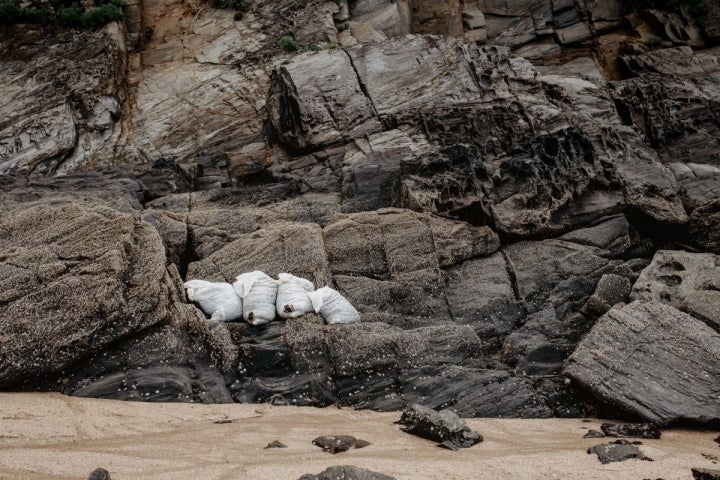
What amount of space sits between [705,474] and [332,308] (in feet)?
17.4

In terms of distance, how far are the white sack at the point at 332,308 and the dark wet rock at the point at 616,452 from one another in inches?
165

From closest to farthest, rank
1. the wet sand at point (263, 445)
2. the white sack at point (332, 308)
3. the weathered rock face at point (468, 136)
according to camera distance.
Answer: the wet sand at point (263, 445) → the white sack at point (332, 308) → the weathered rock face at point (468, 136)

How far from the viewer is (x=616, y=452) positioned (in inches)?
224

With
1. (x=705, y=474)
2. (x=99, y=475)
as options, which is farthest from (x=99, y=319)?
(x=705, y=474)

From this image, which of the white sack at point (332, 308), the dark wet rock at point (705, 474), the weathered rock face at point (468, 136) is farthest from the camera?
the weathered rock face at point (468, 136)

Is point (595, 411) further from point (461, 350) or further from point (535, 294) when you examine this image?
point (535, 294)

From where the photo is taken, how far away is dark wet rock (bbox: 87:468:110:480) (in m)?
4.06

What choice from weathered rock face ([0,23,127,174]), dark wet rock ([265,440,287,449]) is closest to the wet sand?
dark wet rock ([265,440,287,449])

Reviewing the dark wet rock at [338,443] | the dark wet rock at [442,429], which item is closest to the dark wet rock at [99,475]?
the dark wet rock at [338,443]

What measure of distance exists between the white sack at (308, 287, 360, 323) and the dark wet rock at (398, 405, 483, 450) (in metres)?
2.99

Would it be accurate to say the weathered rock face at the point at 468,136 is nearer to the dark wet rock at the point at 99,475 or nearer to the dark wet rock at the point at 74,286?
the dark wet rock at the point at 74,286

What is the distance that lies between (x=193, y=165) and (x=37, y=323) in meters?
11.9

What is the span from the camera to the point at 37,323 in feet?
24.8

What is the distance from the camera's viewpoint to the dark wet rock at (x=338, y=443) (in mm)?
5445
